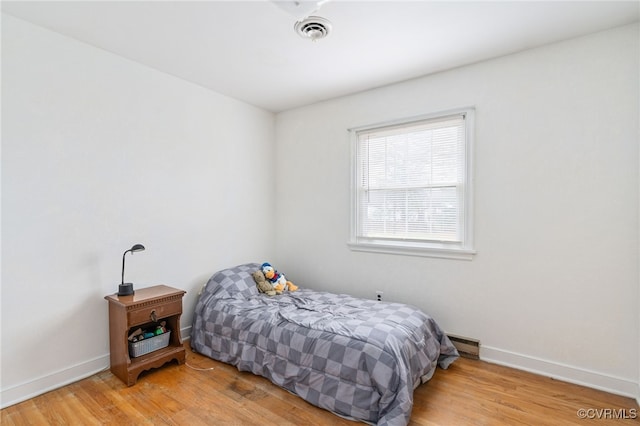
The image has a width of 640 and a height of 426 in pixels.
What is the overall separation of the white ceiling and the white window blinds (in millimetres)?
573

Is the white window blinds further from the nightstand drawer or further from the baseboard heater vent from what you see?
the nightstand drawer

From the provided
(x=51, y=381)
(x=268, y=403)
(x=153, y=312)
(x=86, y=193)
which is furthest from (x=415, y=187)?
(x=51, y=381)

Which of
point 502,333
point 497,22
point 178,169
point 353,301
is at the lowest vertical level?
point 502,333

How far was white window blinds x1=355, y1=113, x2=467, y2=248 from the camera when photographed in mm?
2895

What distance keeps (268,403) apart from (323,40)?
264 centimetres

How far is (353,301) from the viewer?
2918 mm

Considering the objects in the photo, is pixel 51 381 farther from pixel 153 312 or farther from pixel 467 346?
pixel 467 346

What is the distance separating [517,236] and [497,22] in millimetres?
1610

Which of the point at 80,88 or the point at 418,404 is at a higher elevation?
the point at 80,88

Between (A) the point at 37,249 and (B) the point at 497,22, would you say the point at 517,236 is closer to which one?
(B) the point at 497,22

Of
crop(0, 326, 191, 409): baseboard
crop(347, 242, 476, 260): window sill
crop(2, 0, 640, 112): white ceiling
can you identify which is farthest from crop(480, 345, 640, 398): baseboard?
crop(0, 326, 191, 409): baseboard

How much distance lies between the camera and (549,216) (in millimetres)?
2477

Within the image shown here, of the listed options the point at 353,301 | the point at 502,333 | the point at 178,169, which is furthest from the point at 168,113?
the point at 502,333

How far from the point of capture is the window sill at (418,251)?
9.23 ft
